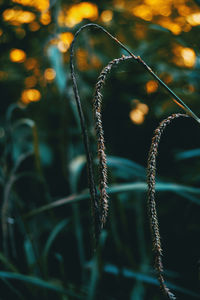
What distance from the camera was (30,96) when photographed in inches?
48.8

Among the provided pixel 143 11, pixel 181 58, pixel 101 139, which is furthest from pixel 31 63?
pixel 101 139

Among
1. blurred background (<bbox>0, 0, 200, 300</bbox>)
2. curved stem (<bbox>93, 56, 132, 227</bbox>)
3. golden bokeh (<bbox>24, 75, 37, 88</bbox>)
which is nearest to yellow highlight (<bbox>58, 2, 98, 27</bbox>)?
blurred background (<bbox>0, 0, 200, 300</bbox>)

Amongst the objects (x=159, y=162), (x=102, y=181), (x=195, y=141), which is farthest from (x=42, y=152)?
(x=102, y=181)

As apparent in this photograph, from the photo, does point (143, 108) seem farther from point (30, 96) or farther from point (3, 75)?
point (3, 75)

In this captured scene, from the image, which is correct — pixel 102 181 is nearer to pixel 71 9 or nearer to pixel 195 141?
pixel 195 141

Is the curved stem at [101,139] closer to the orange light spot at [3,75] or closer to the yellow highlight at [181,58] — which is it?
the yellow highlight at [181,58]

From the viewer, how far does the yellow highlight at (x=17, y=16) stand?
95cm

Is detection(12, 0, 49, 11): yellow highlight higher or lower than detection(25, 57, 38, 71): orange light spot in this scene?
higher

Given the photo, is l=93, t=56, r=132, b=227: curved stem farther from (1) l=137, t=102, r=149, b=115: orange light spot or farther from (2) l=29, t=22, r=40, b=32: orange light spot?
(2) l=29, t=22, r=40, b=32: orange light spot

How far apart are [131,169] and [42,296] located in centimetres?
36

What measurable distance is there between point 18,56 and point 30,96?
18cm

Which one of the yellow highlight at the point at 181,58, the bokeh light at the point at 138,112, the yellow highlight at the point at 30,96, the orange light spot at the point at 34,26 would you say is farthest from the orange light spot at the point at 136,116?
the orange light spot at the point at 34,26

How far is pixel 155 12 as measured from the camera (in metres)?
1.27

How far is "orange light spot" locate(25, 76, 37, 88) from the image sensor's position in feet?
4.16
